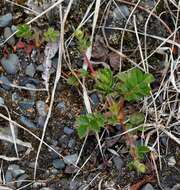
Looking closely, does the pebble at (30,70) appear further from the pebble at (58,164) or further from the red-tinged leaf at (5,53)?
the pebble at (58,164)

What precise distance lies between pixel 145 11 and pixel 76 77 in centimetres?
47

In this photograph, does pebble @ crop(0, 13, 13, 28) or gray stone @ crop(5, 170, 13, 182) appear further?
pebble @ crop(0, 13, 13, 28)

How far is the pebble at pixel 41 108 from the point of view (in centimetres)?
269

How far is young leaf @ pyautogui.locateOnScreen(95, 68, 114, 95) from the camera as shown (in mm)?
2562

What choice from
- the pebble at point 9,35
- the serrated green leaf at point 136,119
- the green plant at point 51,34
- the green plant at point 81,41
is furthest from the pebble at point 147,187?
the pebble at point 9,35

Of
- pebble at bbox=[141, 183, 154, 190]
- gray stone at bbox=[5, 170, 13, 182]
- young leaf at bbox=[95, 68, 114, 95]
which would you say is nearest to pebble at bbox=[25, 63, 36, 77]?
young leaf at bbox=[95, 68, 114, 95]

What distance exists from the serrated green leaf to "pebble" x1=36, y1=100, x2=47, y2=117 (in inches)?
15.3

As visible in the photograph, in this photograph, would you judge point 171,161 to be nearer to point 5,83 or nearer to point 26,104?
point 26,104

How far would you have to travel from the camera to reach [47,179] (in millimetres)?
2646

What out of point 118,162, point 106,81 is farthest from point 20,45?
point 118,162

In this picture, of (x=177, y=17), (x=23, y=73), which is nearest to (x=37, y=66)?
(x=23, y=73)

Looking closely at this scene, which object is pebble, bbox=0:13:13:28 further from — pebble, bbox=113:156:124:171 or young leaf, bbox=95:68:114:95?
pebble, bbox=113:156:124:171

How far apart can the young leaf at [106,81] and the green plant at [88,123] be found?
12cm

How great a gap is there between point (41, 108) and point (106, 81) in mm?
344
